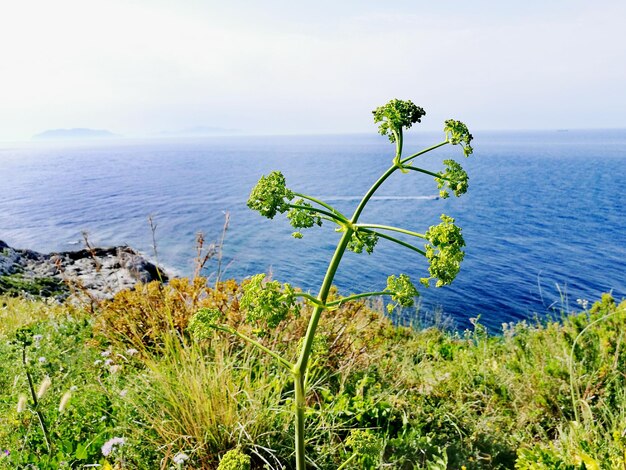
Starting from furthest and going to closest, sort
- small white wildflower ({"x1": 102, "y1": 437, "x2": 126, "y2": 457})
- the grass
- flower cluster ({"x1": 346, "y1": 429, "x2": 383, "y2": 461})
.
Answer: the grass, small white wildflower ({"x1": 102, "y1": 437, "x2": 126, "y2": 457}), flower cluster ({"x1": 346, "y1": 429, "x2": 383, "y2": 461})

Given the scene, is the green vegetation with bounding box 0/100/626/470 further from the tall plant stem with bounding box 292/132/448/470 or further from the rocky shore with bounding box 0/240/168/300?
the rocky shore with bounding box 0/240/168/300

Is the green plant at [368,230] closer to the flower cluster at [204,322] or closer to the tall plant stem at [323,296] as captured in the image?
the tall plant stem at [323,296]

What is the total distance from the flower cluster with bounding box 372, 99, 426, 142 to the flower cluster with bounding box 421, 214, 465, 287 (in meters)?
0.43

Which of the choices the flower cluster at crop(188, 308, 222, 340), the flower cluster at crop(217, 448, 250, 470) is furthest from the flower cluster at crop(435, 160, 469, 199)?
the flower cluster at crop(217, 448, 250, 470)

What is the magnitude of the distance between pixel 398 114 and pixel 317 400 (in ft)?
9.44

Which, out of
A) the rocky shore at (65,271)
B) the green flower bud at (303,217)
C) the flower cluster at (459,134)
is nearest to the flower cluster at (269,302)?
the green flower bud at (303,217)

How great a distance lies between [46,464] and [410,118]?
2899 millimetres

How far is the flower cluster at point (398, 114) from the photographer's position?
184 cm

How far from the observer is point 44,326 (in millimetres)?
6082

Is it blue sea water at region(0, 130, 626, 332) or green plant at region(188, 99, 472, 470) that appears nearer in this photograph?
green plant at region(188, 99, 472, 470)

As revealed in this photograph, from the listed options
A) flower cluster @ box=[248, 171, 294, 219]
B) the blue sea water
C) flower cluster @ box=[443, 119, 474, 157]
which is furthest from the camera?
the blue sea water

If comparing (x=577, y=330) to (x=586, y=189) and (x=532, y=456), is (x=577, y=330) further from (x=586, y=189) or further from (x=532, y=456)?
(x=586, y=189)

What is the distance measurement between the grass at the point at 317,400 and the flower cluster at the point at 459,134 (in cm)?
111

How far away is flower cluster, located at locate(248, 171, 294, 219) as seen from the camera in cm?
167
